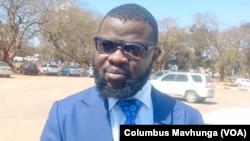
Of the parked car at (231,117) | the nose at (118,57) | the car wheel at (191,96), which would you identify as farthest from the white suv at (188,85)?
the nose at (118,57)

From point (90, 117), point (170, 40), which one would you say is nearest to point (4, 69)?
point (170, 40)

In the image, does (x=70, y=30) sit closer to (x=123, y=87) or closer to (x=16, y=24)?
(x=16, y=24)

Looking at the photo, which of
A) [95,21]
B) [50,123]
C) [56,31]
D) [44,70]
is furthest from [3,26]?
[50,123]

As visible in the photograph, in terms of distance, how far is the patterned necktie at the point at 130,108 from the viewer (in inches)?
66.4

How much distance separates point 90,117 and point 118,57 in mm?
286

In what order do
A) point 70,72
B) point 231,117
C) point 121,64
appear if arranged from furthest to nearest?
point 70,72, point 231,117, point 121,64

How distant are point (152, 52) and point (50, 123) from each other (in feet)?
1.82

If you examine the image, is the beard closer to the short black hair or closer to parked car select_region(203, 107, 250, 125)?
the short black hair

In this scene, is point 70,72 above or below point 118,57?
below

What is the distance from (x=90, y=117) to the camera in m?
1.71

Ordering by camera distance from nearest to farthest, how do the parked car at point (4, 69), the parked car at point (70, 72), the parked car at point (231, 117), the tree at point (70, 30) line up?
1. the parked car at point (231, 117)
2. the parked car at point (4, 69)
3. the tree at point (70, 30)
4. the parked car at point (70, 72)

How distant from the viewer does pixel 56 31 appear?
43188 millimetres

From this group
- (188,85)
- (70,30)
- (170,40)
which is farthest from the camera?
(170,40)

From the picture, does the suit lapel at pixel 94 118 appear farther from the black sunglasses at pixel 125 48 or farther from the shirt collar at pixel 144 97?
the black sunglasses at pixel 125 48
